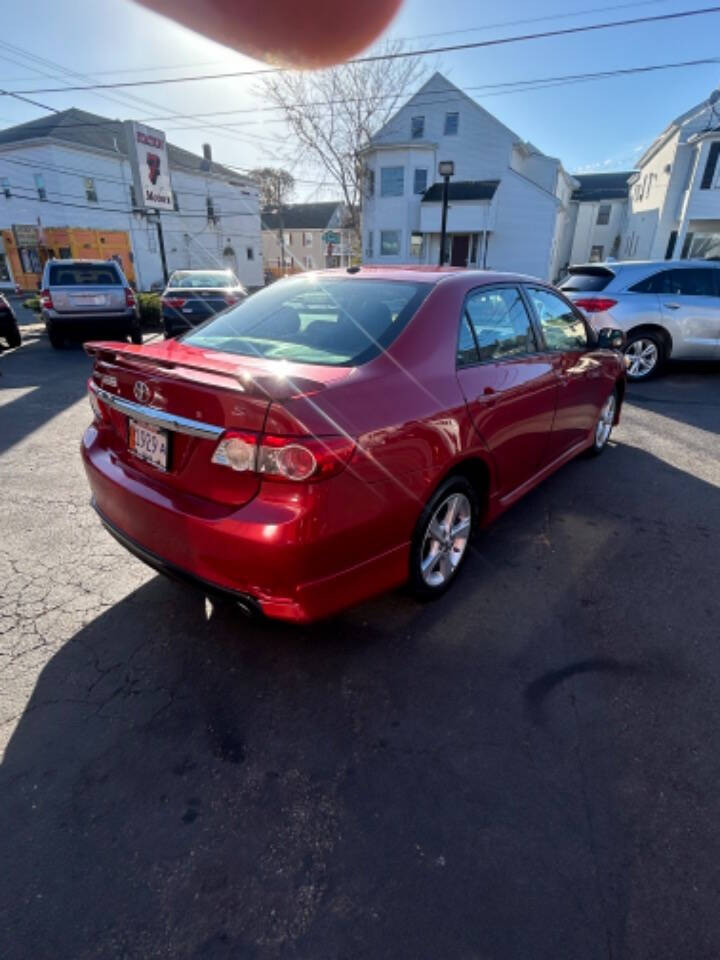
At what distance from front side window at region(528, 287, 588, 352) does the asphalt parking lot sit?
1.52 meters

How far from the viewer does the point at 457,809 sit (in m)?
1.76

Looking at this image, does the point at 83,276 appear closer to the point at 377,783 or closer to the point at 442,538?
the point at 442,538

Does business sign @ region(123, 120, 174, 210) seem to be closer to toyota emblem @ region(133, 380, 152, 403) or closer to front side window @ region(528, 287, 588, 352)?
front side window @ region(528, 287, 588, 352)

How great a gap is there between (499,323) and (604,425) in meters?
2.47

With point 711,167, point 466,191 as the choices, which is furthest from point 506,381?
point 711,167

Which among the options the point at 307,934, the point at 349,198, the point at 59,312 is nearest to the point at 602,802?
the point at 307,934

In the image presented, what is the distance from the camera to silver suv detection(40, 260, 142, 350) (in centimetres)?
1014

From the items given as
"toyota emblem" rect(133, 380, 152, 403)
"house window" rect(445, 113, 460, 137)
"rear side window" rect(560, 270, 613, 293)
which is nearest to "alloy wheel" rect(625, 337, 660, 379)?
"rear side window" rect(560, 270, 613, 293)

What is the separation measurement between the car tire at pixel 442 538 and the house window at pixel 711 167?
28646 mm

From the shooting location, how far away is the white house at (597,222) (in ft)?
127

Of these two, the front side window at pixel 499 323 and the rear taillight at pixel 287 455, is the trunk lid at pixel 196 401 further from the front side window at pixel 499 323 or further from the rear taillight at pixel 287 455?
the front side window at pixel 499 323

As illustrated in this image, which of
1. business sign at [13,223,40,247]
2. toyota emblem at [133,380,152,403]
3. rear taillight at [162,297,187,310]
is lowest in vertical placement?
rear taillight at [162,297,187,310]

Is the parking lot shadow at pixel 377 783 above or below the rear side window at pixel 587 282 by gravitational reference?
below

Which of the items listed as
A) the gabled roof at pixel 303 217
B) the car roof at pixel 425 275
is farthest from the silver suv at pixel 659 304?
the gabled roof at pixel 303 217
